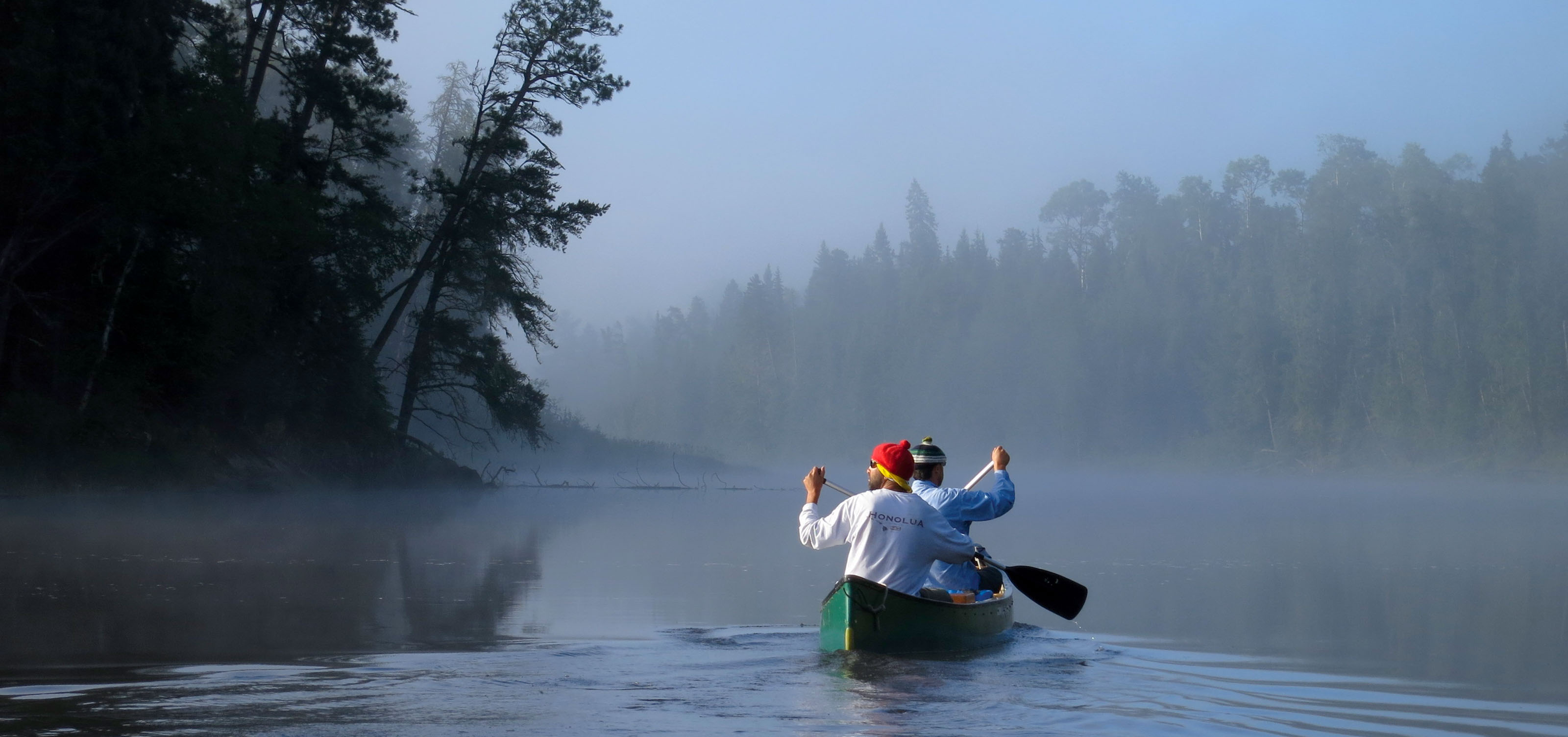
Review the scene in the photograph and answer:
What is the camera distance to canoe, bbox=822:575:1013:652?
325 inches

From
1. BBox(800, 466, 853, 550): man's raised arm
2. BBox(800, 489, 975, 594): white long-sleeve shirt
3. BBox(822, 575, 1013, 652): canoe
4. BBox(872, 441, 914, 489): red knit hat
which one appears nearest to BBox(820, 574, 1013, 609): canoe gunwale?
BBox(822, 575, 1013, 652): canoe

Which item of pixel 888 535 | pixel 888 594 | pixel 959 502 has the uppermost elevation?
pixel 959 502

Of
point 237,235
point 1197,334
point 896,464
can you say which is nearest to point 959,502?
point 896,464

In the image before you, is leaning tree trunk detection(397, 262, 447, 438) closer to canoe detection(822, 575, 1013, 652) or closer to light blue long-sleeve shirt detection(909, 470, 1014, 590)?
light blue long-sleeve shirt detection(909, 470, 1014, 590)

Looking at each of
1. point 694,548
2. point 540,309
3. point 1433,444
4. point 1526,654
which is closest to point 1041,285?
point 1433,444

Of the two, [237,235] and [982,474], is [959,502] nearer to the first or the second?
[982,474]

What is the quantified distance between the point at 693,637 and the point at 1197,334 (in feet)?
258

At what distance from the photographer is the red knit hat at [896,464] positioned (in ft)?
28.0

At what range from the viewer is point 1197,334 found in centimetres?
8300

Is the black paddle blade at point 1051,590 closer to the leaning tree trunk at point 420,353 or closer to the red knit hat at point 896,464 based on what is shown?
the red knit hat at point 896,464

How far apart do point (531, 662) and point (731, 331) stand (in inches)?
4480

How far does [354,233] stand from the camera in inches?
1250

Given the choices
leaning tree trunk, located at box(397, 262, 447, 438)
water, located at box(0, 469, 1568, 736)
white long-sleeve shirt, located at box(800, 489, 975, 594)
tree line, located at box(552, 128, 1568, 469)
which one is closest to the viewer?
water, located at box(0, 469, 1568, 736)

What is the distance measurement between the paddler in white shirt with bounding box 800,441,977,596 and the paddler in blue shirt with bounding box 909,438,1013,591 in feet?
0.69
